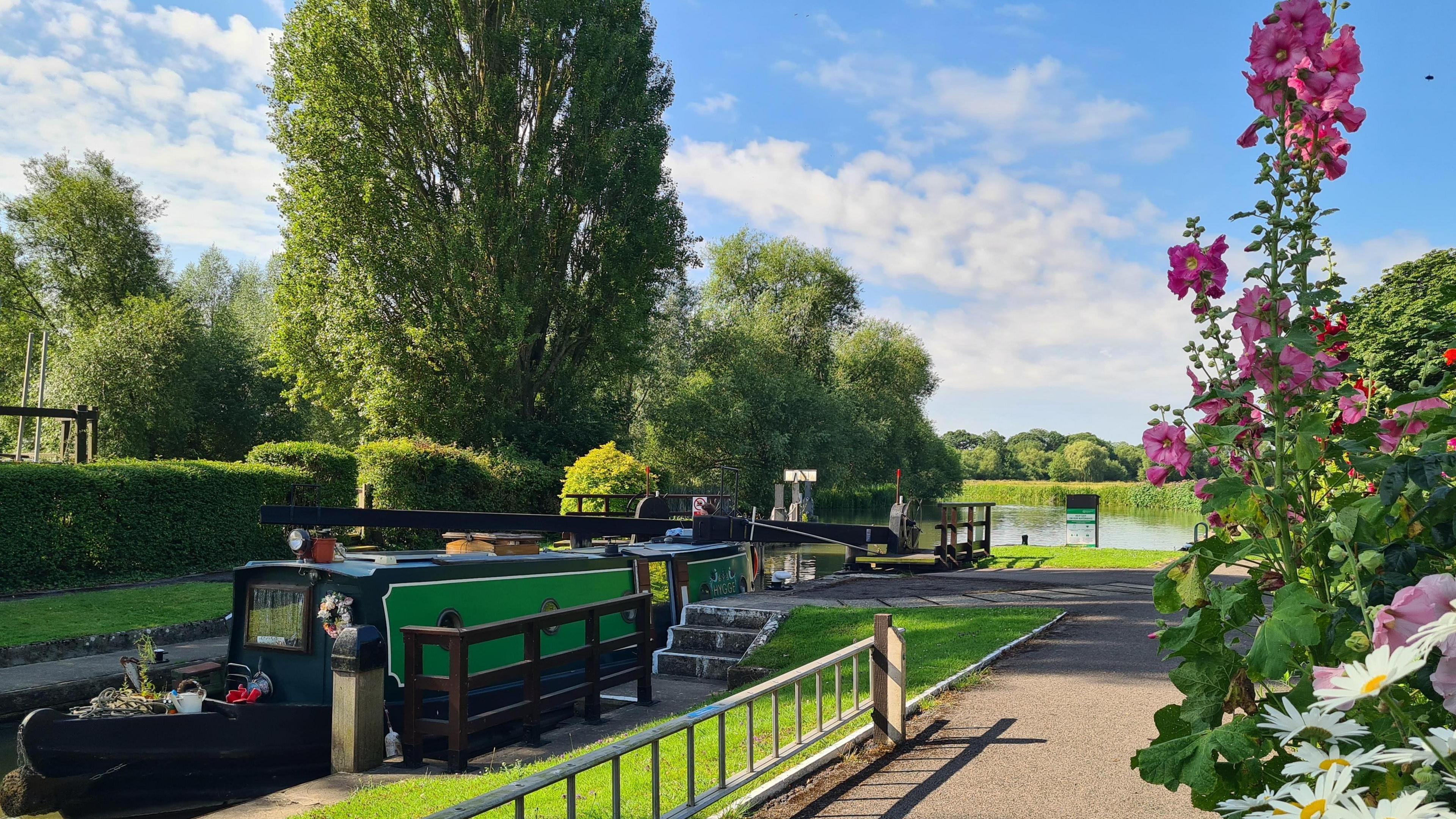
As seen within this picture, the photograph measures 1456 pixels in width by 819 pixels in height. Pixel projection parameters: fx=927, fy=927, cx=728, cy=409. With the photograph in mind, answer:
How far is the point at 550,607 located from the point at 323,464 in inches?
522

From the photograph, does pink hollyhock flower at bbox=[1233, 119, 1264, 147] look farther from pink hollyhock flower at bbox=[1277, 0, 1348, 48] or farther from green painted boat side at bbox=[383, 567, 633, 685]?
green painted boat side at bbox=[383, 567, 633, 685]

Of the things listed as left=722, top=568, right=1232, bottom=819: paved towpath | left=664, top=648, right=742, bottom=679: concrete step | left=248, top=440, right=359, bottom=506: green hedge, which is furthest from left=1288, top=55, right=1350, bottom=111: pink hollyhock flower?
left=248, top=440, right=359, bottom=506: green hedge

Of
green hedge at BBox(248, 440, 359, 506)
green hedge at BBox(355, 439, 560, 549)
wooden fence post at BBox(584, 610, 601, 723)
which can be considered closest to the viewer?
wooden fence post at BBox(584, 610, 601, 723)

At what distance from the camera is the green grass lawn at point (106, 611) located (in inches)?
496

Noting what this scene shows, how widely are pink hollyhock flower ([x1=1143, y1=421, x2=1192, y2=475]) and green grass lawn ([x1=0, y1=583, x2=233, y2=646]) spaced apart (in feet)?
46.3

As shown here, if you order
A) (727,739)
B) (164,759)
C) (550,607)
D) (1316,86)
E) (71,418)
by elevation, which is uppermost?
(1316,86)

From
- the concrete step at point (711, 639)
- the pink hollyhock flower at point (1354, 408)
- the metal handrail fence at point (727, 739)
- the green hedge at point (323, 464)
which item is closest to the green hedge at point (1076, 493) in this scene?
the green hedge at point (323, 464)

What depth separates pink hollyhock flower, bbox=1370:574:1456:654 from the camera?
138 centimetres

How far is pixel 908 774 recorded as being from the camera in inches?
240

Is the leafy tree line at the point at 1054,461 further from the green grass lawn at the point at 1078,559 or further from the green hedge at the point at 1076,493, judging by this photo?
the green grass lawn at the point at 1078,559

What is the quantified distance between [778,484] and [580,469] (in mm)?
5540

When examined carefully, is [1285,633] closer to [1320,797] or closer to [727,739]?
[1320,797]

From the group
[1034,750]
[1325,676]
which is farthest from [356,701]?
[1325,676]

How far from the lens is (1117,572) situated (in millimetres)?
18922
